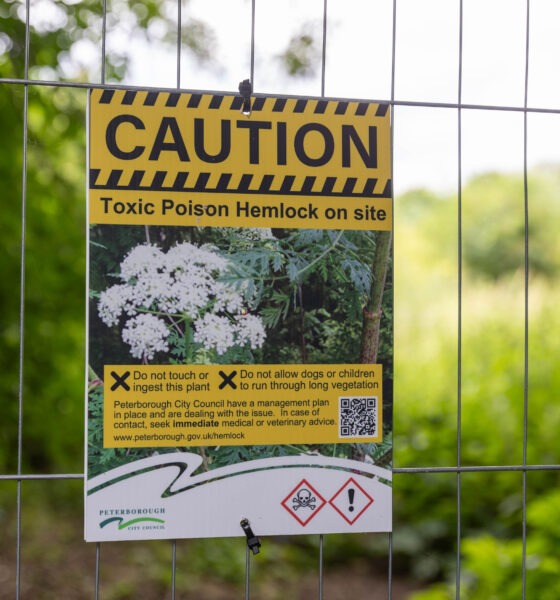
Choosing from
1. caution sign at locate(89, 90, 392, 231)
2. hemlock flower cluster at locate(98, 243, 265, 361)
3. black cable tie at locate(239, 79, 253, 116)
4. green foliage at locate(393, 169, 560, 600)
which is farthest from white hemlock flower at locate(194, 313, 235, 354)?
green foliage at locate(393, 169, 560, 600)

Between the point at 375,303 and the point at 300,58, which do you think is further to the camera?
the point at 300,58

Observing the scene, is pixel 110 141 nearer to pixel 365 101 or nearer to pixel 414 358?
pixel 365 101

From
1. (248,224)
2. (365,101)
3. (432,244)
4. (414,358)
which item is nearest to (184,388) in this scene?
(248,224)

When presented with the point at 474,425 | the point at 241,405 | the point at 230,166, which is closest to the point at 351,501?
the point at 241,405

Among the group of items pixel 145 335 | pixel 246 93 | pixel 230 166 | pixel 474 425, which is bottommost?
pixel 474 425

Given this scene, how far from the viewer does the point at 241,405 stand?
153 centimetres

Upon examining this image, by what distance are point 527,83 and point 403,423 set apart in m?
3.36

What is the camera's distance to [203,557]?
4.28 metres

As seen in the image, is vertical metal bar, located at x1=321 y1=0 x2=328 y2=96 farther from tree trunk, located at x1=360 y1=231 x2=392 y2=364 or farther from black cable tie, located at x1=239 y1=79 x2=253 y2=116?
tree trunk, located at x1=360 y1=231 x2=392 y2=364

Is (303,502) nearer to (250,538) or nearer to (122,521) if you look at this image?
(250,538)

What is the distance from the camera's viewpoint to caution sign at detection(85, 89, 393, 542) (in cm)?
149

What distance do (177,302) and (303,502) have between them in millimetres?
497

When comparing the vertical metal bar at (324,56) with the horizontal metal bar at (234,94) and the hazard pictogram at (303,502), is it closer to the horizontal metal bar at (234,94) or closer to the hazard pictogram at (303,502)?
the horizontal metal bar at (234,94)

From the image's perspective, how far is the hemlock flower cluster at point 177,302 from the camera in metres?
1.49
